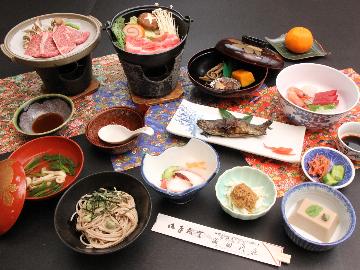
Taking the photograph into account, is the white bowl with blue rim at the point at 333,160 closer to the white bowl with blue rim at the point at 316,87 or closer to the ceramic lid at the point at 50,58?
the white bowl with blue rim at the point at 316,87

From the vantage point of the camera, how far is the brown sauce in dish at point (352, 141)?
156 centimetres

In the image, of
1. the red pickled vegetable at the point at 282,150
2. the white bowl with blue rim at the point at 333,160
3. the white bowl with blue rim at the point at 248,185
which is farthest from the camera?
the red pickled vegetable at the point at 282,150

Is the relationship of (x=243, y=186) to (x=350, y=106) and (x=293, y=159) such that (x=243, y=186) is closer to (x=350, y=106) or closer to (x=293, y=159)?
(x=293, y=159)

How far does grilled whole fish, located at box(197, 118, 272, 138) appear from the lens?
1.61 metres

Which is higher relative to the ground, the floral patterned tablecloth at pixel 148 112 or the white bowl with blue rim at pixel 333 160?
the white bowl with blue rim at pixel 333 160

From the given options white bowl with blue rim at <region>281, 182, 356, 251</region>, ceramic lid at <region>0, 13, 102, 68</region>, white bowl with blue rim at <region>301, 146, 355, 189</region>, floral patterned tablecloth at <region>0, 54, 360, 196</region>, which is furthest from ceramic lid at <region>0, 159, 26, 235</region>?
white bowl with blue rim at <region>301, 146, 355, 189</region>

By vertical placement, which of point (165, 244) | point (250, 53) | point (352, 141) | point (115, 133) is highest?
point (250, 53)

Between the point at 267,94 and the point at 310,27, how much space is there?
0.81 m

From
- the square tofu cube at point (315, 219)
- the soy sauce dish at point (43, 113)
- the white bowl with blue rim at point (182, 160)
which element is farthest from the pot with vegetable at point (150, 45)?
the square tofu cube at point (315, 219)

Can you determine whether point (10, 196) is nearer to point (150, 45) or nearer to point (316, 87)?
point (150, 45)

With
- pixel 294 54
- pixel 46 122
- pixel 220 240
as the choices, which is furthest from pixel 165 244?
pixel 294 54

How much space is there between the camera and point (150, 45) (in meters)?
1.79

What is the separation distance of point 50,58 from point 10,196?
0.79 metres

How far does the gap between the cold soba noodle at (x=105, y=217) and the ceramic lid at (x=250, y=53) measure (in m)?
0.98
